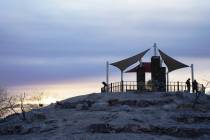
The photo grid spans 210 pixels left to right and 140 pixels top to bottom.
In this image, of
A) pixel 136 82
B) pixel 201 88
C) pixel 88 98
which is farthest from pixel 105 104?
pixel 201 88

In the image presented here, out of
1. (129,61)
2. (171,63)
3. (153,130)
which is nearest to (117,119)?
(153,130)

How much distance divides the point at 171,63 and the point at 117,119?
1351cm

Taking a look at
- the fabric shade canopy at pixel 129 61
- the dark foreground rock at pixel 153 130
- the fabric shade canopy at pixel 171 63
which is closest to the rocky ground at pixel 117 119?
the dark foreground rock at pixel 153 130

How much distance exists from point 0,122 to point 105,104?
340 inches

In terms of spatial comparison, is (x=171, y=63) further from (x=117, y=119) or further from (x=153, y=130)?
(x=153, y=130)

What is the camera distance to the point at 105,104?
136 ft

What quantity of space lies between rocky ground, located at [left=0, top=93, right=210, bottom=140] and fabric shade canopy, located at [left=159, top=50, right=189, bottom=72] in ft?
15.7

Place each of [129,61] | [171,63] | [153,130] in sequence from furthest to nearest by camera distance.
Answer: [129,61], [171,63], [153,130]

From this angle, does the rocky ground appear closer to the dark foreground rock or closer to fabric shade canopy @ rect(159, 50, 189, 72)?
the dark foreground rock

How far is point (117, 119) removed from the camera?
3650 cm

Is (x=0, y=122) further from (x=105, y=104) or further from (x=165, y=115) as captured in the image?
(x=165, y=115)

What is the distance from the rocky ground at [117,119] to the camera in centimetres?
3444

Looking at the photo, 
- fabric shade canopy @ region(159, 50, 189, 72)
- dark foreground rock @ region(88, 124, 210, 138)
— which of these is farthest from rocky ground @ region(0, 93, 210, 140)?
fabric shade canopy @ region(159, 50, 189, 72)

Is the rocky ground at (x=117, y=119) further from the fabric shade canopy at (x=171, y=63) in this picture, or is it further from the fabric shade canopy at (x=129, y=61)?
the fabric shade canopy at (x=129, y=61)
